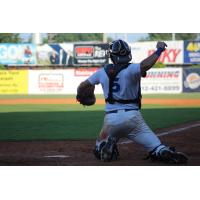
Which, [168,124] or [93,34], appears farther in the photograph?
[168,124]

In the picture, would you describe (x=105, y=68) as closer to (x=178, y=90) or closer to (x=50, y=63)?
(x=50, y=63)

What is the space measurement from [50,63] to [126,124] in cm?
415

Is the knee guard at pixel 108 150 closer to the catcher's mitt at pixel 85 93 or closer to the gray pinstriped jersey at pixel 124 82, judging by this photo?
the gray pinstriped jersey at pixel 124 82

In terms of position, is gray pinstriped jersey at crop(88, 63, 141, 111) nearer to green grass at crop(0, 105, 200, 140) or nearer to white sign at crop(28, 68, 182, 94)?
green grass at crop(0, 105, 200, 140)

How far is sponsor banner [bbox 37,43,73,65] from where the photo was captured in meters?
8.91

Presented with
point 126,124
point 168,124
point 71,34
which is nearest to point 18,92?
point 168,124

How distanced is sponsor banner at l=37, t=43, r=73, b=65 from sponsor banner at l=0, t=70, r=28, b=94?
28.2 inches

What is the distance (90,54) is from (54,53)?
1031mm

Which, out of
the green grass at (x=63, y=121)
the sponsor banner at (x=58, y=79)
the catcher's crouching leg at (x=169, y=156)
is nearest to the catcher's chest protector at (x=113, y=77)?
the catcher's crouching leg at (x=169, y=156)

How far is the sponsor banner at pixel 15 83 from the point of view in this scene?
10.9 metres

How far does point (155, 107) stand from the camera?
47.8 ft

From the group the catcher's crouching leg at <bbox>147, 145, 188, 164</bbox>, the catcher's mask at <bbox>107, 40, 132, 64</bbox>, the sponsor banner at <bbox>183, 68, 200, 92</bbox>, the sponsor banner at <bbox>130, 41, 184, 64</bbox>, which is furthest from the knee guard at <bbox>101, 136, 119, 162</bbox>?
the sponsor banner at <bbox>183, 68, 200, 92</bbox>

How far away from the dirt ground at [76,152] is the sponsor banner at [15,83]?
2.48 meters

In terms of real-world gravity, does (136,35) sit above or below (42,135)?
above
